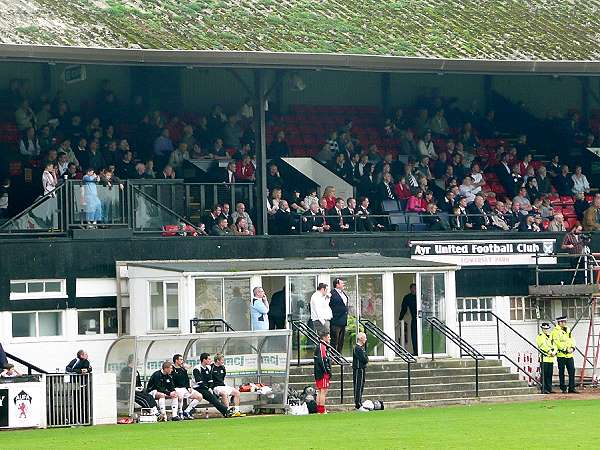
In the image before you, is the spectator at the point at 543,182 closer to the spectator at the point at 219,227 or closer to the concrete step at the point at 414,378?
the concrete step at the point at 414,378

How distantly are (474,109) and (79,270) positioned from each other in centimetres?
1469

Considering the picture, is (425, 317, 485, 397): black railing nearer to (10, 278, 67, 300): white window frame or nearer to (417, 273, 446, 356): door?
(417, 273, 446, 356): door

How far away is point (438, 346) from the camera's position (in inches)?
1396

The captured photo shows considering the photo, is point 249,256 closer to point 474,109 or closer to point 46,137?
point 46,137

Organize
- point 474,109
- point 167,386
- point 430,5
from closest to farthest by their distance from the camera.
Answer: point 167,386, point 430,5, point 474,109

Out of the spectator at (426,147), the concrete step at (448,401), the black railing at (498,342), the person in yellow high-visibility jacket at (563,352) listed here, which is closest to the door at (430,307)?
the black railing at (498,342)

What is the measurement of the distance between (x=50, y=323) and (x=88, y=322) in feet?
2.60

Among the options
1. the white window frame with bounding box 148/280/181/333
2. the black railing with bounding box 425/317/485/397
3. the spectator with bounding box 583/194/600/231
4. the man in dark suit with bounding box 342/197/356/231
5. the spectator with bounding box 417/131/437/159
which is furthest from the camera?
the spectator with bounding box 417/131/437/159

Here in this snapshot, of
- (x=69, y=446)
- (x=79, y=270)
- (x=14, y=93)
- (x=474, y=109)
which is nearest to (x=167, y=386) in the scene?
(x=79, y=270)

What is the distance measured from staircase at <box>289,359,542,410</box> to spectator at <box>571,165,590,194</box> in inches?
305

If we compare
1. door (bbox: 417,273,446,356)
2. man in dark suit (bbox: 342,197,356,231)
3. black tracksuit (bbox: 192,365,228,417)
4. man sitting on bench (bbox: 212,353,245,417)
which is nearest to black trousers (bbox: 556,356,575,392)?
door (bbox: 417,273,446,356)

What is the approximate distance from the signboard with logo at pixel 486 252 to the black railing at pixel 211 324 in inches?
224

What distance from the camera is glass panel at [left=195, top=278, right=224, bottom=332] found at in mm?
33125

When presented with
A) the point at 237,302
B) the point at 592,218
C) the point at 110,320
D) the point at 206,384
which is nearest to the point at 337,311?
the point at 237,302
